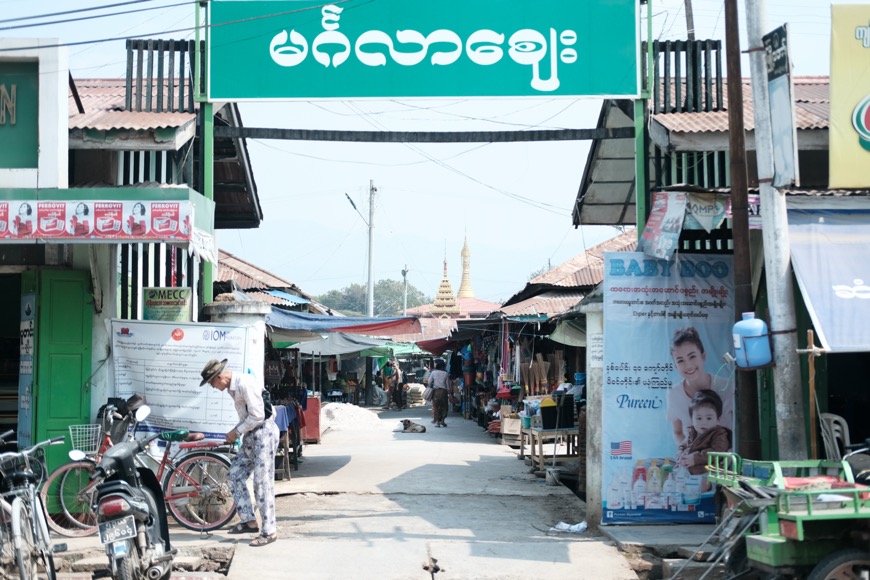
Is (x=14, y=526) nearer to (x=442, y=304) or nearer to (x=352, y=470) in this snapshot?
(x=352, y=470)

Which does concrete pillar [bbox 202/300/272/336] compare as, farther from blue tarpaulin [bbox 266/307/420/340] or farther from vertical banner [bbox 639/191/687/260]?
vertical banner [bbox 639/191/687/260]

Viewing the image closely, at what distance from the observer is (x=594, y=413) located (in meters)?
9.87

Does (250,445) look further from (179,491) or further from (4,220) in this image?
(4,220)

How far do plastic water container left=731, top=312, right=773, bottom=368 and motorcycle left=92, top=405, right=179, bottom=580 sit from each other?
494cm

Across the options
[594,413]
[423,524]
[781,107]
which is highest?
[781,107]

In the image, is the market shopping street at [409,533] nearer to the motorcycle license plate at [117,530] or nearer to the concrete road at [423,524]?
the concrete road at [423,524]

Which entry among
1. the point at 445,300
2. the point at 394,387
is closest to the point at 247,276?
the point at 394,387

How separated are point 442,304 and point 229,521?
170 ft

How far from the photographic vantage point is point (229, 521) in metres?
9.64

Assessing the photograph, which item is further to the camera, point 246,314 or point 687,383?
point 246,314

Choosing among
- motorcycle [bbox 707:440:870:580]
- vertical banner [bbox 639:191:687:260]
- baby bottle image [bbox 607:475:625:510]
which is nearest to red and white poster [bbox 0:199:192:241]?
vertical banner [bbox 639:191:687:260]

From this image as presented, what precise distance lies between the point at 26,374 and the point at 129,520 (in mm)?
4330

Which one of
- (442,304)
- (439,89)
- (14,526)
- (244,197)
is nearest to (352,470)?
(244,197)

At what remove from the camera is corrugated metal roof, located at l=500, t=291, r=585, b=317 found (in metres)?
17.2
